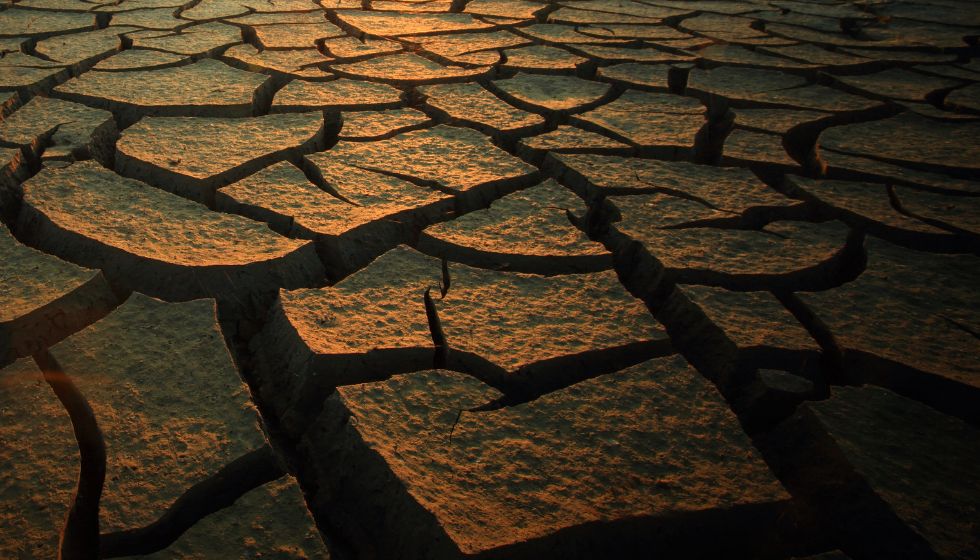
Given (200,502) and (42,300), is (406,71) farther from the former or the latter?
(200,502)

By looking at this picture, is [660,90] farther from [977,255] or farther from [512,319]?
[512,319]

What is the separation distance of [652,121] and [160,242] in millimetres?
1366

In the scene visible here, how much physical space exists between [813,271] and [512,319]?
0.61 metres

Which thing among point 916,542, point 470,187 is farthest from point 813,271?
point 470,187

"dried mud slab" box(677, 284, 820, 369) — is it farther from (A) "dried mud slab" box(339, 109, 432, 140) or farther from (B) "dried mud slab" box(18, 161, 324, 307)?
(A) "dried mud slab" box(339, 109, 432, 140)

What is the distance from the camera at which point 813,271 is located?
3.92 feet

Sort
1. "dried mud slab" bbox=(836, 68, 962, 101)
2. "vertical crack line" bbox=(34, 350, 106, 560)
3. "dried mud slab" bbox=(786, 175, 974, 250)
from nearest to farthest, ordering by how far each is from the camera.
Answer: "vertical crack line" bbox=(34, 350, 106, 560), "dried mud slab" bbox=(786, 175, 974, 250), "dried mud slab" bbox=(836, 68, 962, 101)

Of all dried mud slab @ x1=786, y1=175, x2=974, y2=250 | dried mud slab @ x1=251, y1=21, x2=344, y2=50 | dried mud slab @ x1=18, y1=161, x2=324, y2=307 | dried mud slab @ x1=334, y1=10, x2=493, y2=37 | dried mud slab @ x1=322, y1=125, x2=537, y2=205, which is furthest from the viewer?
dried mud slab @ x1=334, y1=10, x2=493, y2=37

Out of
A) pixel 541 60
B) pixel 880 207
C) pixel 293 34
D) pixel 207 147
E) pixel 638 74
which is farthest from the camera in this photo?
pixel 293 34

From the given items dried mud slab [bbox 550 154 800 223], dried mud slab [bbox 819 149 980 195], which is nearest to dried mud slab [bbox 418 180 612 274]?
dried mud slab [bbox 550 154 800 223]

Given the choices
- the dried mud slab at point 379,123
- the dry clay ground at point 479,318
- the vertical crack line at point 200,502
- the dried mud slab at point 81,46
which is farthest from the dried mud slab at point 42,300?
the dried mud slab at point 81,46

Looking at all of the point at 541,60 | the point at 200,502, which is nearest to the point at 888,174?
the point at 541,60

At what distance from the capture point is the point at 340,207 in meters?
1.32

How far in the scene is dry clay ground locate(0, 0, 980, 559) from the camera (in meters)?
0.74
